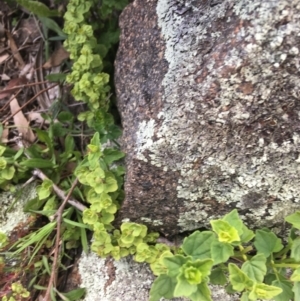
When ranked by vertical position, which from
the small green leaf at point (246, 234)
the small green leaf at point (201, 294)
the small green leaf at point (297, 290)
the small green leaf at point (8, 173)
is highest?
the small green leaf at point (246, 234)

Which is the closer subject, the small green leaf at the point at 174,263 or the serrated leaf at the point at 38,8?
the small green leaf at the point at 174,263

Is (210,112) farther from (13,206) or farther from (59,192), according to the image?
(13,206)

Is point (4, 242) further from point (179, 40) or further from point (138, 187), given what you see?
point (179, 40)

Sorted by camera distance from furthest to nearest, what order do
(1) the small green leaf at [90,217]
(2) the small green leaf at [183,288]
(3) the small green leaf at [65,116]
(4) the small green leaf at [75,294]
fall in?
(3) the small green leaf at [65,116], (4) the small green leaf at [75,294], (1) the small green leaf at [90,217], (2) the small green leaf at [183,288]

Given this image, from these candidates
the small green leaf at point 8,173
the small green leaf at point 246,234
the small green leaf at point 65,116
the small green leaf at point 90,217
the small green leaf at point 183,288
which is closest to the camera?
the small green leaf at point 183,288

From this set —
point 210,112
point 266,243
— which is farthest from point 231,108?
point 266,243

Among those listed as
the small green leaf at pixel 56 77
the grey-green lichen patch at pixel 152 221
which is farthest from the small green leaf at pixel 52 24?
the grey-green lichen patch at pixel 152 221

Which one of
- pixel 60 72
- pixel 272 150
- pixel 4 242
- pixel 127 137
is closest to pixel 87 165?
pixel 127 137

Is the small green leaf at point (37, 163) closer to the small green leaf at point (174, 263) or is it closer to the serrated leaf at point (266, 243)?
the small green leaf at point (174, 263)
